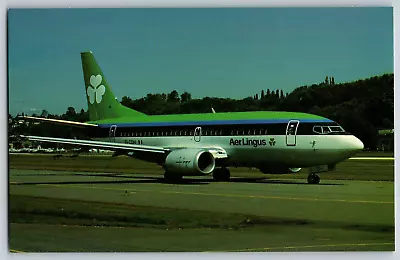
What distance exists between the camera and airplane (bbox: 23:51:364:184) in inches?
381

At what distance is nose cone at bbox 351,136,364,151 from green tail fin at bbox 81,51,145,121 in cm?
290

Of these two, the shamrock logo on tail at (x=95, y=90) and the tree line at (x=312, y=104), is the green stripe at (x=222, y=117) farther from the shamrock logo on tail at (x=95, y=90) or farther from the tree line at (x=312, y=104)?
the shamrock logo on tail at (x=95, y=90)

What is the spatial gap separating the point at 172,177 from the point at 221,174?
696mm

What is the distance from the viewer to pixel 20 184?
30.2 feet

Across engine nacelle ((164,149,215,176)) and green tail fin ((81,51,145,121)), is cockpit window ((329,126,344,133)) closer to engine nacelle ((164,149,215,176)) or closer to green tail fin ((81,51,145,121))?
engine nacelle ((164,149,215,176))

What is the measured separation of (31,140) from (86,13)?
1.83 metres

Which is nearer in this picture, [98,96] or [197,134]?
[98,96]

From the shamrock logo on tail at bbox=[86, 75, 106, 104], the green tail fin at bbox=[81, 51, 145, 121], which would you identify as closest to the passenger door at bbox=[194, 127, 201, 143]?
the green tail fin at bbox=[81, 51, 145, 121]

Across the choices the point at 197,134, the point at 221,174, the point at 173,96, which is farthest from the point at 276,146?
the point at 173,96

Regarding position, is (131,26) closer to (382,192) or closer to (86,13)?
(86,13)

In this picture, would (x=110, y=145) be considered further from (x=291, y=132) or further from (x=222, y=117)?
(x=291, y=132)

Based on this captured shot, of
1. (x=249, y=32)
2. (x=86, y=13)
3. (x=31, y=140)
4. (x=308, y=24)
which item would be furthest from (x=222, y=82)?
(x=31, y=140)

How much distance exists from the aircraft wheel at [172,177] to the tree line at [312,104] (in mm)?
860

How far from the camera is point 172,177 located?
10.2 m
